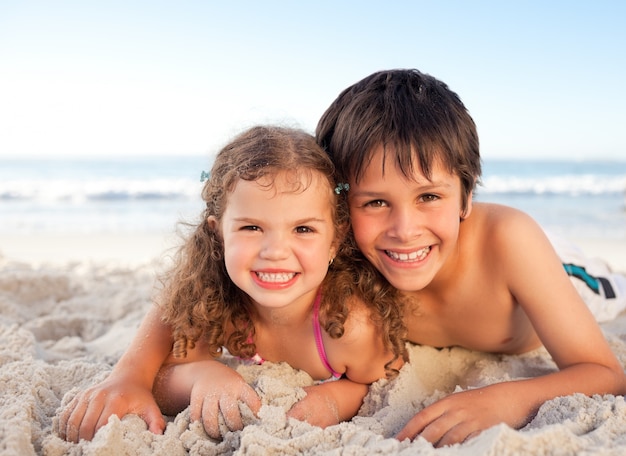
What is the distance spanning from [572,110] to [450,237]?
22286 millimetres

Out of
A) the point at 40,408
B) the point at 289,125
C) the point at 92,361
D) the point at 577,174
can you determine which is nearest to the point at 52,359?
the point at 92,361

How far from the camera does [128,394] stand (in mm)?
1874

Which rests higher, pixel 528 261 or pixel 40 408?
pixel 528 261

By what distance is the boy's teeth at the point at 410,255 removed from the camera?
2.03 m

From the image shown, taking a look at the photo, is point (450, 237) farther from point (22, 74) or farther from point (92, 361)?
point (22, 74)

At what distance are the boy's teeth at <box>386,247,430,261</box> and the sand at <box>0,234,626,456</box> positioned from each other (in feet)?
1.61

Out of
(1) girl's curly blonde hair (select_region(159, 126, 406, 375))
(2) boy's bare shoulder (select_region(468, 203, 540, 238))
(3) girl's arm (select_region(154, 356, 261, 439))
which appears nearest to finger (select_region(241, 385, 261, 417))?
(3) girl's arm (select_region(154, 356, 261, 439))

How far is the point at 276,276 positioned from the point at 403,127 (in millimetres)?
714

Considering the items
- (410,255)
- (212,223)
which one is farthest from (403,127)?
(212,223)

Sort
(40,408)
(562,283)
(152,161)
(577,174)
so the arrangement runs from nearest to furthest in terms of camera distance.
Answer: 1. (40,408)
2. (562,283)
3. (577,174)
4. (152,161)

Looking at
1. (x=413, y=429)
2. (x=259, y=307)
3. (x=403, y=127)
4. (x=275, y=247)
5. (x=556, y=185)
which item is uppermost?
(x=403, y=127)

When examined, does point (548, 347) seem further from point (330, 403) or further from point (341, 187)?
point (341, 187)

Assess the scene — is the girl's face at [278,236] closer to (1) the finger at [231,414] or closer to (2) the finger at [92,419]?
(1) the finger at [231,414]

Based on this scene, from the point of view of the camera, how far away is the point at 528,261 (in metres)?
2.06
